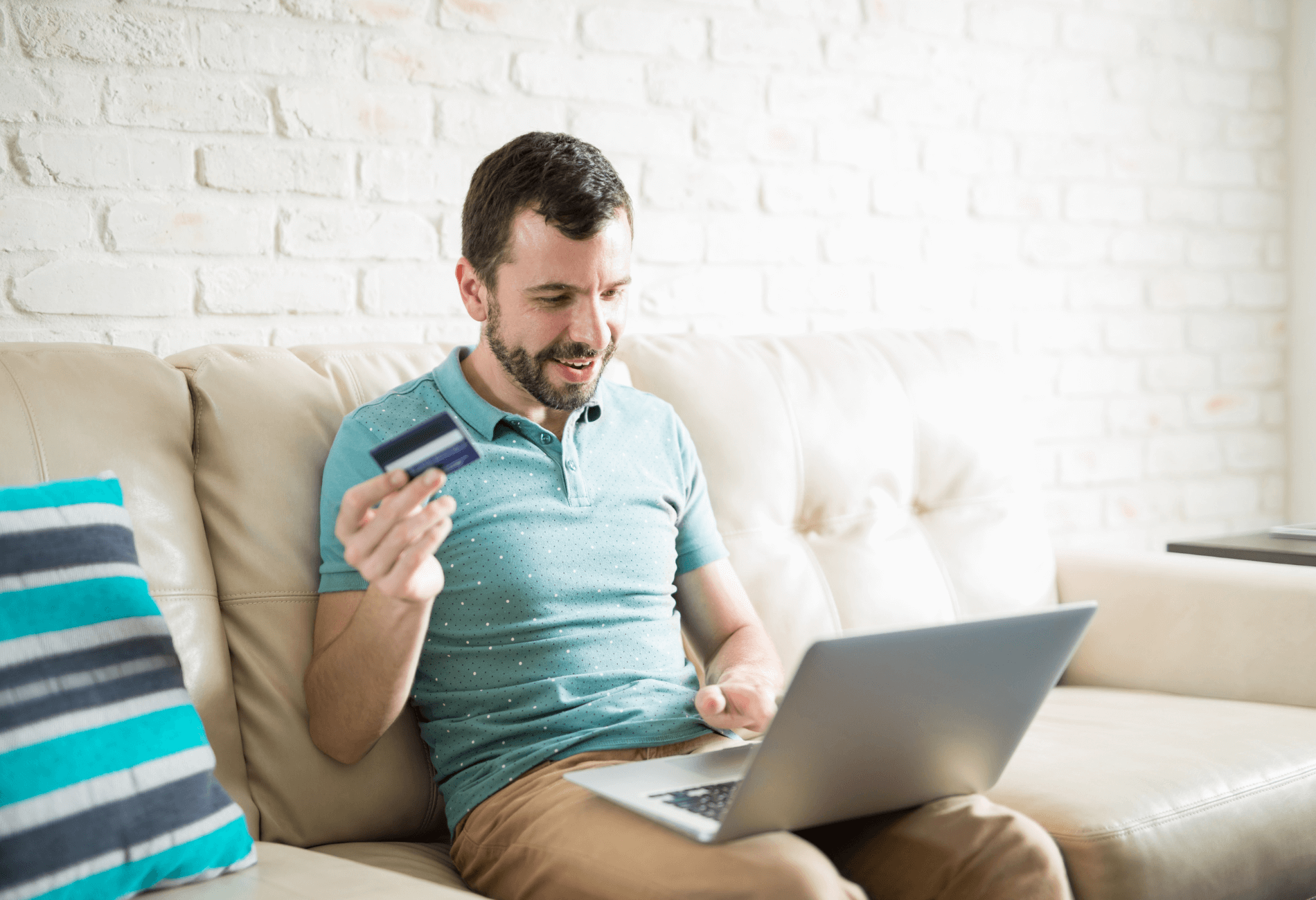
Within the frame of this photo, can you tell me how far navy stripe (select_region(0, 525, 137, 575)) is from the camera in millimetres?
1014

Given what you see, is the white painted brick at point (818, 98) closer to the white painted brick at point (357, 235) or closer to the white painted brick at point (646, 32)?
the white painted brick at point (646, 32)

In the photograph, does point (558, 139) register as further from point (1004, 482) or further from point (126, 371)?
point (1004, 482)

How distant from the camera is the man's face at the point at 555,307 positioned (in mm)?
1309

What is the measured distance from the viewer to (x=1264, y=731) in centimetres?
146

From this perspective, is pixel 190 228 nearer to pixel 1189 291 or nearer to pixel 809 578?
pixel 809 578

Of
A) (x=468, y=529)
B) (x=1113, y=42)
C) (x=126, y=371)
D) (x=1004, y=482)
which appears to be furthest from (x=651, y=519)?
(x=1113, y=42)

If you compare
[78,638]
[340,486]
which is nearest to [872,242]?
[340,486]

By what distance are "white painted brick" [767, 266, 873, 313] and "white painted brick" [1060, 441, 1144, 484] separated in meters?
0.64

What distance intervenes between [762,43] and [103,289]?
1.21 m

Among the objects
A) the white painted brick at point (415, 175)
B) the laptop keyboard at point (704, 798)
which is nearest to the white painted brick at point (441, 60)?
the white painted brick at point (415, 175)

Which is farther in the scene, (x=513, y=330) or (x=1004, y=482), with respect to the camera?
(x=1004, y=482)

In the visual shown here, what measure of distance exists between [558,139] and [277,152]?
1.87 feet

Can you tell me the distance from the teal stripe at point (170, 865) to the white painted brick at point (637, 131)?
1269mm

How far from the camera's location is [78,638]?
1.02 m
